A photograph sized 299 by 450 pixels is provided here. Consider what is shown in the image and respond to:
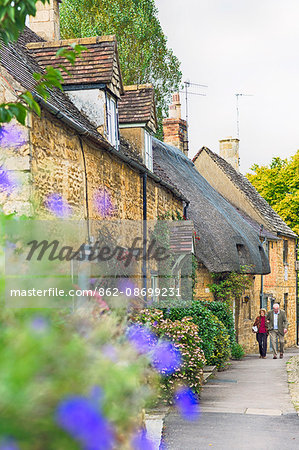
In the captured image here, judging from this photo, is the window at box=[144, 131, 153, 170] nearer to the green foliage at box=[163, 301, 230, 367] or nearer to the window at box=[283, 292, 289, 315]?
the green foliage at box=[163, 301, 230, 367]

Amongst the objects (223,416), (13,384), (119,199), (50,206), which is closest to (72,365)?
(13,384)

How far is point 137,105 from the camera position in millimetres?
14055

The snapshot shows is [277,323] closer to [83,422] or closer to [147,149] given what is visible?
[147,149]

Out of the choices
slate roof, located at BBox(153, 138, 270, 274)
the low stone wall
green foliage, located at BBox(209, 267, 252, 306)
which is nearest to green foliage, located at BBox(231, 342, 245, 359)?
green foliage, located at BBox(209, 267, 252, 306)

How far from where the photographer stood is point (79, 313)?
322cm

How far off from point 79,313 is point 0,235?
2.06 ft

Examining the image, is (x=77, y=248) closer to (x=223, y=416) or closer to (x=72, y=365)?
(x=223, y=416)

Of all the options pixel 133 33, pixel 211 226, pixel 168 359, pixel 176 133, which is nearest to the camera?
pixel 168 359

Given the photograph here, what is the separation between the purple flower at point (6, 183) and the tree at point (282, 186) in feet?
95.2

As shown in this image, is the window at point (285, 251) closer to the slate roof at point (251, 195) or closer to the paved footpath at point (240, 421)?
the slate roof at point (251, 195)

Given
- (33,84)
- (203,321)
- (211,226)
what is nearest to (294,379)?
(203,321)

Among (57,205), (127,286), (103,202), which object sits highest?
(103,202)

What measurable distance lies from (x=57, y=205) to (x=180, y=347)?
292 cm

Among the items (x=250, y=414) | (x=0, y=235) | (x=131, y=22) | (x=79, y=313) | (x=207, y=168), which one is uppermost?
(x=131, y=22)
